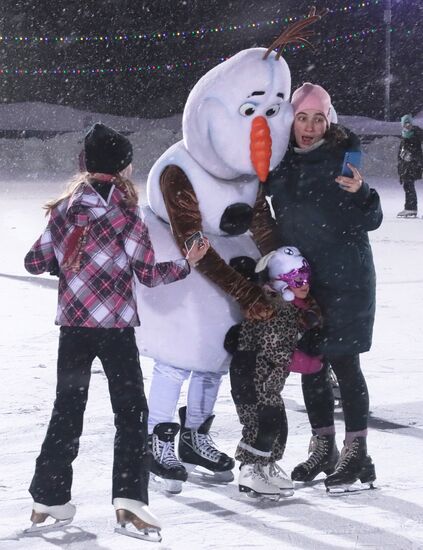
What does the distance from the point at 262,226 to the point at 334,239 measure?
313 millimetres

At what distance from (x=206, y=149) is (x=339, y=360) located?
0.89m

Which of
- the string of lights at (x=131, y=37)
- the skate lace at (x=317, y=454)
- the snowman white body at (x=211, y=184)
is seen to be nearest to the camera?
the snowman white body at (x=211, y=184)

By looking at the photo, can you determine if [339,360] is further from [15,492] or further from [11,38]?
[11,38]

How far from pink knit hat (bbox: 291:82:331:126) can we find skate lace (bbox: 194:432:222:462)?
1.27 meters

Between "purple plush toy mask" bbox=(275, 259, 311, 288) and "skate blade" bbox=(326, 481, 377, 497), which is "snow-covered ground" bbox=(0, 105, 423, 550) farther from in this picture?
"purple plush toy mask" bbox=(275, 259, 311, 288)

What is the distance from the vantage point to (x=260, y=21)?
33.5 meters

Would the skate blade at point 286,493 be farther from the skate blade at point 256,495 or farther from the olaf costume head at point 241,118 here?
the olaf costume head at point 241,118

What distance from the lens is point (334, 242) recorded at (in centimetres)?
365

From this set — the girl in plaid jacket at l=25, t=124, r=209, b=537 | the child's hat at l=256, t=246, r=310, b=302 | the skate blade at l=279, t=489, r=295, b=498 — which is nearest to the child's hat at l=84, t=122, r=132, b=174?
the girl in plaid jacket at l=25, t=124, r=209, b=537

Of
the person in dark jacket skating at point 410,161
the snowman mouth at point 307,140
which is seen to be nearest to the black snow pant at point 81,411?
the snowman mouth at point 307,140

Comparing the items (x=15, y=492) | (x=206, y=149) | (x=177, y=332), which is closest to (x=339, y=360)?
(x=177, y=332)

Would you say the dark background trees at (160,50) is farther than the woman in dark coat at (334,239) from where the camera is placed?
Yes

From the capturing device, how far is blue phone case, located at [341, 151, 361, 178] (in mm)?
3633

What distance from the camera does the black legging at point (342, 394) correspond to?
3.72 meters
